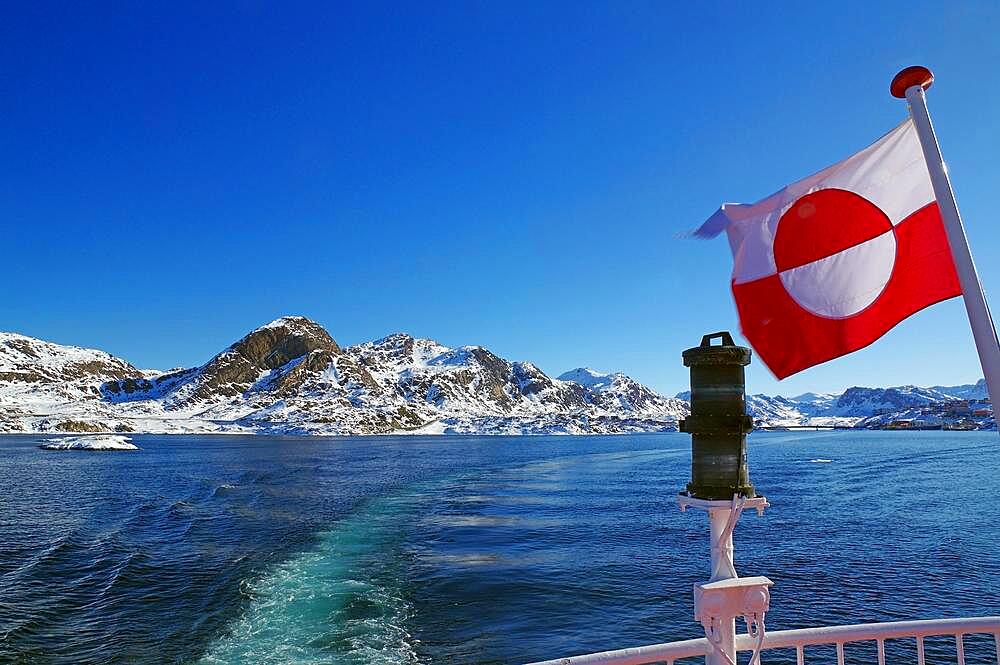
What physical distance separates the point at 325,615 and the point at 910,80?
61.4 ft

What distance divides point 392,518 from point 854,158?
122ft

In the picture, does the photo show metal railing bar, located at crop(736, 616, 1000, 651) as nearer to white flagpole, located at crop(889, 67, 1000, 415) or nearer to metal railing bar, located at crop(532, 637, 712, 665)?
metal railing bar, located at crop(532, 637, 712, 665)

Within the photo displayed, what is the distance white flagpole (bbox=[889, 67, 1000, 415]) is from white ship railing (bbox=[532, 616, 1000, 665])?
2080mm

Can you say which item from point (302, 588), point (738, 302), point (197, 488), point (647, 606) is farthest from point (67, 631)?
point (197, 488)

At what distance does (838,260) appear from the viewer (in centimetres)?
517

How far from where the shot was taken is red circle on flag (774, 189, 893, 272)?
514 cm

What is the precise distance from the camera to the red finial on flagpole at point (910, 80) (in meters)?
4.38

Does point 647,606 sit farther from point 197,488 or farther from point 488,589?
point 197,488

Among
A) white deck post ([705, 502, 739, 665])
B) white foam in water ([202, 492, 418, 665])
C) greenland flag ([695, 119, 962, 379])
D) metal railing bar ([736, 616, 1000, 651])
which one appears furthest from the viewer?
white foam in water ([202, 492, 418, 665])

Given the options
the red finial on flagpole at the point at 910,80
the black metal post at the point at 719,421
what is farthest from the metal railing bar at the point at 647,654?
the red finial on flagpole at the point at 910,80

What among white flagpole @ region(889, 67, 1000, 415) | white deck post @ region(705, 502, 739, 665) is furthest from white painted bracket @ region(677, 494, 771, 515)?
white flagpole @ region(889, 67, 1000, 415)

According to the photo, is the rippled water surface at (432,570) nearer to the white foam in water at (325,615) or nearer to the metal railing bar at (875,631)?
the white foam in water at (325,615)

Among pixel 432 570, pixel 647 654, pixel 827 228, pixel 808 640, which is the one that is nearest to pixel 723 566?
pixel 647 654

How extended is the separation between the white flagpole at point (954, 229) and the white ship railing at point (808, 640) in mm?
2080
